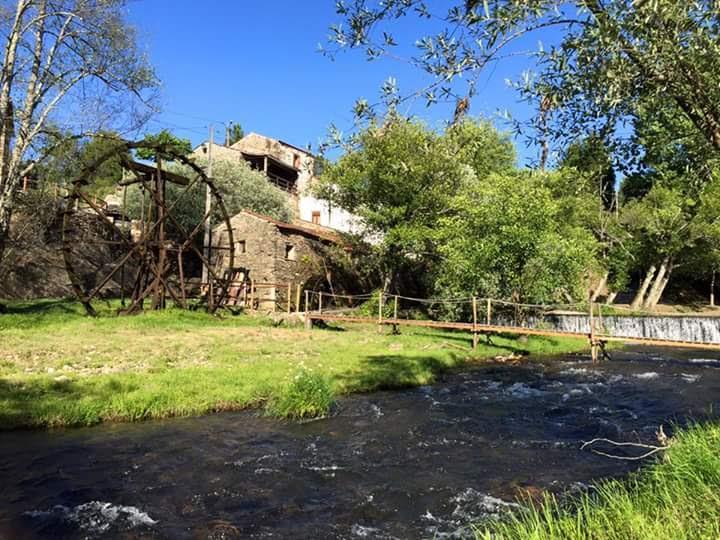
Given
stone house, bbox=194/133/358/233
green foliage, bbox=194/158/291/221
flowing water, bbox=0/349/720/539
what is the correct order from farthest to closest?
stone house, bbox=194/133/358/233, green foliage, bbox=194/158/291/221, flowing water, bbox=0/349/720/539

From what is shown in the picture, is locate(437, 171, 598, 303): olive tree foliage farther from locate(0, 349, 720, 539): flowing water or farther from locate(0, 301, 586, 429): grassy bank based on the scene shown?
locate(0, 349, 720, 539): flowing water

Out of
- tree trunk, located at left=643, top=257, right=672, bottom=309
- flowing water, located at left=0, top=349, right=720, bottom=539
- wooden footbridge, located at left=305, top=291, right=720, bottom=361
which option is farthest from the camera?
tree trunk, located at left=643, top=257, right=672, bottom=309

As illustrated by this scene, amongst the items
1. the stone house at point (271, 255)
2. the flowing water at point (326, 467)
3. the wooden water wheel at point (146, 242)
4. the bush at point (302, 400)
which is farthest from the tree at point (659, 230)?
the bush at point (302, 400)

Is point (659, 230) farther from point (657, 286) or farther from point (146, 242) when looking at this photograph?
point (146, 242)

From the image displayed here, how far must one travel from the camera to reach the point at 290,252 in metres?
30.2

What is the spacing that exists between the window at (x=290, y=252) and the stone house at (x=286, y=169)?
39.9 feet

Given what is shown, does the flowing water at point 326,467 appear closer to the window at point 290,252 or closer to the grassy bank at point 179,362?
the grassy bank at point 179,362

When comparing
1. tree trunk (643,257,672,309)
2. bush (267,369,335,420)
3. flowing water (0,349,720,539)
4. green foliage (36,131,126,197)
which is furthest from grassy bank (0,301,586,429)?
tree trunk (643,257,672,309)

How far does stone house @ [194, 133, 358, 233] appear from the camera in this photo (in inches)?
1779

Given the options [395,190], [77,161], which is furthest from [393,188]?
[77,161]

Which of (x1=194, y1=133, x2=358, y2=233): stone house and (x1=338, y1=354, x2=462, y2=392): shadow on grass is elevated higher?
(x1=194, y1=133, x2=358, y2=233): stone house

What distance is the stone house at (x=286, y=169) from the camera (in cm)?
4519

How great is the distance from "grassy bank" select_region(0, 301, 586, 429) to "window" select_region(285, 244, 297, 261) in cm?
786

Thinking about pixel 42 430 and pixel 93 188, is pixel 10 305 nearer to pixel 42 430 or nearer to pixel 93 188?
pixel 42 430
